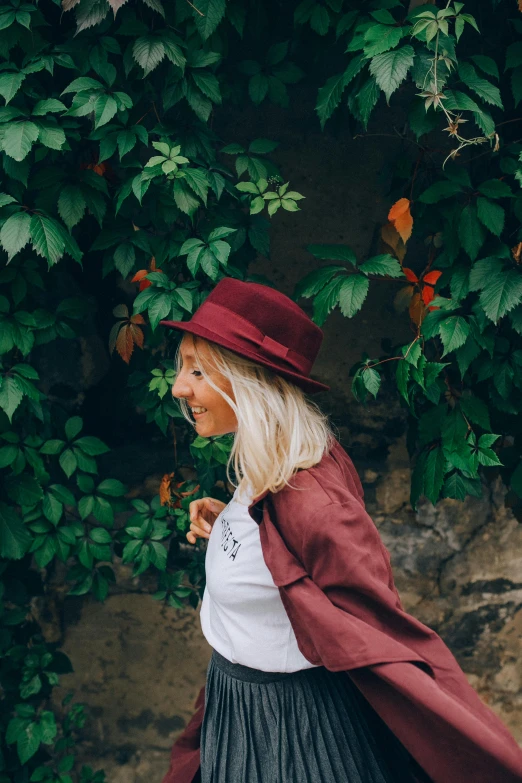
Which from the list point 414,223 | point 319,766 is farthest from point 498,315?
point 319,766

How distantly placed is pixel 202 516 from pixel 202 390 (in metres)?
0.39

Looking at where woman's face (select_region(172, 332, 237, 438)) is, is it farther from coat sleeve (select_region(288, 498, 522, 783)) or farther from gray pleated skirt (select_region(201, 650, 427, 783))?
gray pleated skirt (select_region(201, 650, 427, 783))

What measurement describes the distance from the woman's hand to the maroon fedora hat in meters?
0.42

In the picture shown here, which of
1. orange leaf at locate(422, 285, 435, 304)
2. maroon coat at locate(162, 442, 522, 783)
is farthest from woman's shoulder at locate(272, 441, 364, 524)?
orange leaf at locate(422, 285, 435, 304)

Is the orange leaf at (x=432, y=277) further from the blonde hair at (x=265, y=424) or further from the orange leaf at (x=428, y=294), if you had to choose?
the blonde hair at (x=265, y=424)

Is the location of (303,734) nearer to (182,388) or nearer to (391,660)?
(391,660)

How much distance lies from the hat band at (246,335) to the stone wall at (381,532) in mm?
716

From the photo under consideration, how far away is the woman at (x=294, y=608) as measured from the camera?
3.67 feet

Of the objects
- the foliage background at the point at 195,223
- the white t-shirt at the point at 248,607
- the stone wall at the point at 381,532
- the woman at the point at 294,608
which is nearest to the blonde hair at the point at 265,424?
the woman at the point at 294,608

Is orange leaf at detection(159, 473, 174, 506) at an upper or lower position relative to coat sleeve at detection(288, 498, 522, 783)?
lower

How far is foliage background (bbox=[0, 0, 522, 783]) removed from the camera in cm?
157

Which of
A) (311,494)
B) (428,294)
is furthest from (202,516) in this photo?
(428,294)

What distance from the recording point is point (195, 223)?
175 centimetres

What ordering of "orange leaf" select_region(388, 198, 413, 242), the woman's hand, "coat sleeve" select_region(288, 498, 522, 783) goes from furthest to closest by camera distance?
"orange leaf" select_region(388, 198, 413, 242)
the woman's hand
"coat sleeve" select_region(288, 498, 522, 783)
